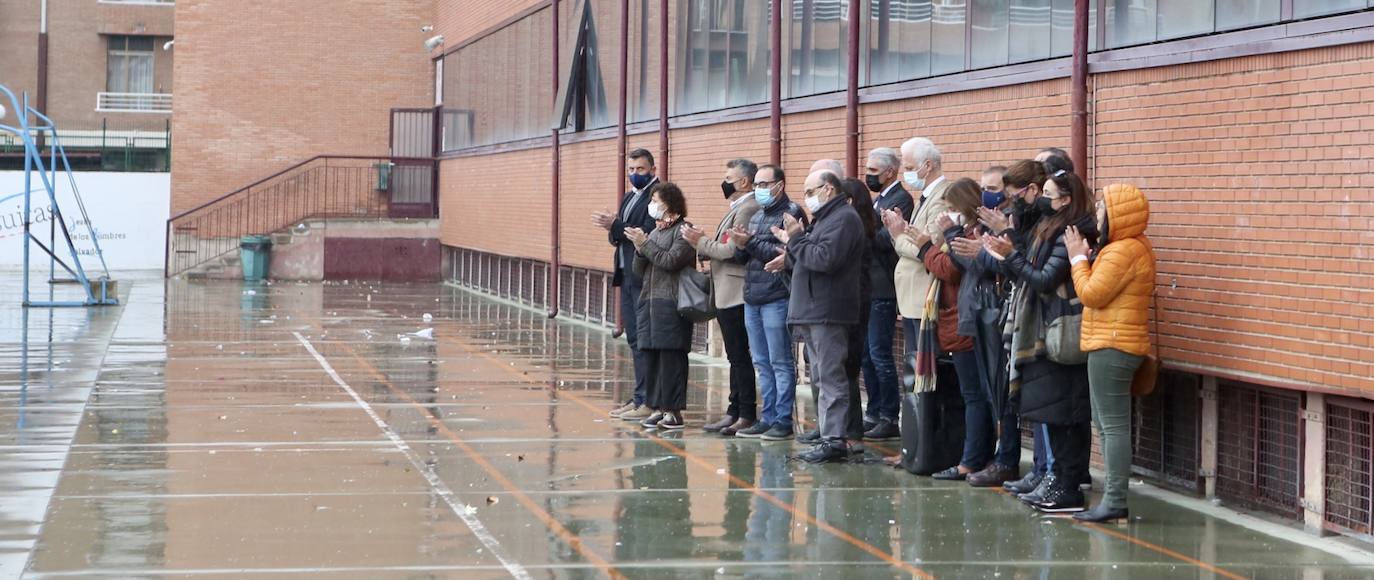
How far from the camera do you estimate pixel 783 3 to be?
16.3 meters

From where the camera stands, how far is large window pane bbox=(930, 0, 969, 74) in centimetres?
1284

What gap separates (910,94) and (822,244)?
10.3 feet

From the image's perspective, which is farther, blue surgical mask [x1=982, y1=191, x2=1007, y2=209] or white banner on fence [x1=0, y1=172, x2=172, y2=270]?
white banner on fence [x1=0, y1=172, x2=172, y2=270]

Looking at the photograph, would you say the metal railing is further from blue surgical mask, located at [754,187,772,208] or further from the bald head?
the bald head

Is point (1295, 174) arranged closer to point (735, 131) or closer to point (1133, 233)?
point (1133, 233)

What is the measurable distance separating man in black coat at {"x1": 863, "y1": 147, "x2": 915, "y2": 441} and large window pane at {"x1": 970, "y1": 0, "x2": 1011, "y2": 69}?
1.11 metres

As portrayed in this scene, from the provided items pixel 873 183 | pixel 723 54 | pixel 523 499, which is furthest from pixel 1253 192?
pixel 723 54

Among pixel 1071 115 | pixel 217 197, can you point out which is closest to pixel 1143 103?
pixel 1071 115

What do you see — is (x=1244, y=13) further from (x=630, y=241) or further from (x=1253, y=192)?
(x=630, y=241)

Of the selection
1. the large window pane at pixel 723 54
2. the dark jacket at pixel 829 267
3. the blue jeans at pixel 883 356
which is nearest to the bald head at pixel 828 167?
the dark jacket at pixel 829 267

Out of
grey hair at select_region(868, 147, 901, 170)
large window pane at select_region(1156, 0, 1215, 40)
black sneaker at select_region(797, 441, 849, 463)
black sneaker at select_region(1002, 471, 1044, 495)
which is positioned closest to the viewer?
black sneaker at select_region(1002, 471, 1044, 495)

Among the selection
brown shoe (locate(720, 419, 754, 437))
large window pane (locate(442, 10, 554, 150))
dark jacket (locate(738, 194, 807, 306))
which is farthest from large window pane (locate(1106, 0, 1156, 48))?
large window pane (locate(442, 10, 554, 150))

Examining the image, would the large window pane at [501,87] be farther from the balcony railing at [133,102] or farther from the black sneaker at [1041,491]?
the balcony railing at [133,102]

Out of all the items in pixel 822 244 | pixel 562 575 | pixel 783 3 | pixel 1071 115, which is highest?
pixel 783 3
